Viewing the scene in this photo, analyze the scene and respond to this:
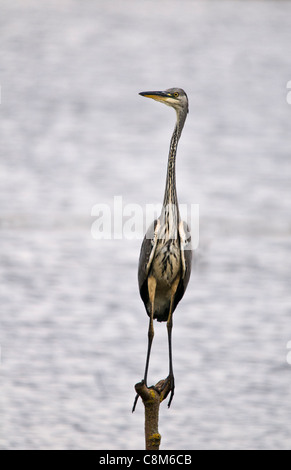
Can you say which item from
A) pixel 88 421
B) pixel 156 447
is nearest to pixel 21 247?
pixel 88 421

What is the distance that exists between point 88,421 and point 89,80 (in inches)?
583

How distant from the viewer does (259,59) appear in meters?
22.6

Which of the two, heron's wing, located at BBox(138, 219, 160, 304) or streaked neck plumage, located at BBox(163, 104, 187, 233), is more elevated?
streaked neck plumage, located at BBox(163, 104, 187, 233)

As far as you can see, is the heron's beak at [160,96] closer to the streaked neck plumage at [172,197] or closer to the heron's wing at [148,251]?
the streaked neck plumage at [172,197]

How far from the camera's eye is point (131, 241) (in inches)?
477

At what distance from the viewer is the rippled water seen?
764 cm

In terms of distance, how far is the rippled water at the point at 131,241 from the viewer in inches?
301

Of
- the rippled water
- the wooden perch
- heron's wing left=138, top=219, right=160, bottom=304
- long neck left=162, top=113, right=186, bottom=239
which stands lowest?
the wooden perch

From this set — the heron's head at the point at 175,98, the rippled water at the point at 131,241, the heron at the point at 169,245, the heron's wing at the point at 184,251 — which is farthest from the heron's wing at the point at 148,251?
the rippled water at the point at 131,241

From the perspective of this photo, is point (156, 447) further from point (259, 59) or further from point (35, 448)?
point (259, 59)

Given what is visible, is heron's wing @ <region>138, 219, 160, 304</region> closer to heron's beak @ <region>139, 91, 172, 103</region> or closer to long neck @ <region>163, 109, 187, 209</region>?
long neck @ <region>163, 109, 187, 209</region>

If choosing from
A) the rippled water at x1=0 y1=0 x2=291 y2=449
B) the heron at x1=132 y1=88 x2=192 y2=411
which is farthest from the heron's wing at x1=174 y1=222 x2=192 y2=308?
the rippled water at x1=0 y1=0 x2=291 y2=449

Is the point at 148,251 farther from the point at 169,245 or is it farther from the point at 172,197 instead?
the point at 172,197

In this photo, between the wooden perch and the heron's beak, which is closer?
the wooden perch
